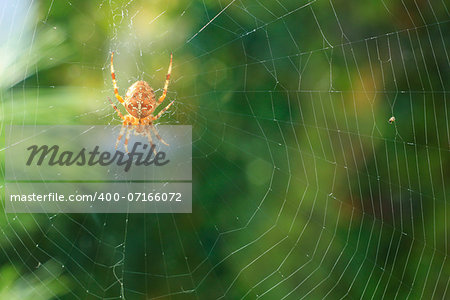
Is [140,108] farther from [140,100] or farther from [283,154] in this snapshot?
[283,154]

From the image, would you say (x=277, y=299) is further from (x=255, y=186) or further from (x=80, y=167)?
(x=80, y=167)

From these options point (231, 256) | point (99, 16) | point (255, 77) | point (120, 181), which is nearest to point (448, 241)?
point (231, 256)

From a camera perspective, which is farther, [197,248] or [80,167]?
[197,248]
